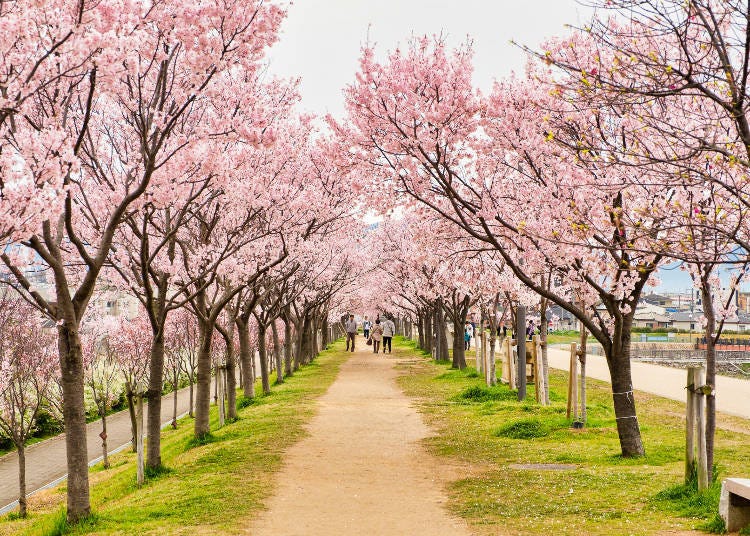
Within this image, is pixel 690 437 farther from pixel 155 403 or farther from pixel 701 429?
pixel 155 403

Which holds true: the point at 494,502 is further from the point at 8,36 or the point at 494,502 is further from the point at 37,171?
the point at 8,36

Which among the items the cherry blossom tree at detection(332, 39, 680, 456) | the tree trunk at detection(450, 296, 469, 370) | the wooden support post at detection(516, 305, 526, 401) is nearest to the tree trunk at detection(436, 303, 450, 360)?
the tree trunk at detection(450, 296, 469, 370)

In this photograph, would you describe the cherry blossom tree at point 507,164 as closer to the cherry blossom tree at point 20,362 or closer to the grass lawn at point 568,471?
the grass lawn at point 568,471

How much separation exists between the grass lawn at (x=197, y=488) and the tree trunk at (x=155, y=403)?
41 centimetres

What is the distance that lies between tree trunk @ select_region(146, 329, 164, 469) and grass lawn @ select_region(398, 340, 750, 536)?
185 inches

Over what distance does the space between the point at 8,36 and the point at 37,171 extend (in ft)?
4.60

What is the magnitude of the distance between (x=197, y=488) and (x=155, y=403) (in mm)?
2749

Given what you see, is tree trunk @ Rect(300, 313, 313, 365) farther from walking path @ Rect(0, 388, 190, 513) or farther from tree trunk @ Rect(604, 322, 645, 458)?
tree trunk @ Rect(604, 322, 645, 458)

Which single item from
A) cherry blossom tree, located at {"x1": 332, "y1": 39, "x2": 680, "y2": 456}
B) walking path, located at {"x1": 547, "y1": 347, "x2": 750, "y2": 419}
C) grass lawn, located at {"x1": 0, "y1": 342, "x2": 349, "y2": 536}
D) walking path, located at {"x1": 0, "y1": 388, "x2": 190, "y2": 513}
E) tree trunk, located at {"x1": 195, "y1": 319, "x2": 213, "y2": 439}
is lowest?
walking path, located at {"x1": 0, "y1": 388, "x2": 190, "y2": 513}

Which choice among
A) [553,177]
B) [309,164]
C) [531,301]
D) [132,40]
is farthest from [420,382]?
[132,40]

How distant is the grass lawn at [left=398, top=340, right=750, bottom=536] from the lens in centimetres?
828

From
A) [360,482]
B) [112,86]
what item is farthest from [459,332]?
[112,86]

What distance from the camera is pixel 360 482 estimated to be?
1102 centimetres

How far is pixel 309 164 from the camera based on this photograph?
1947cm
